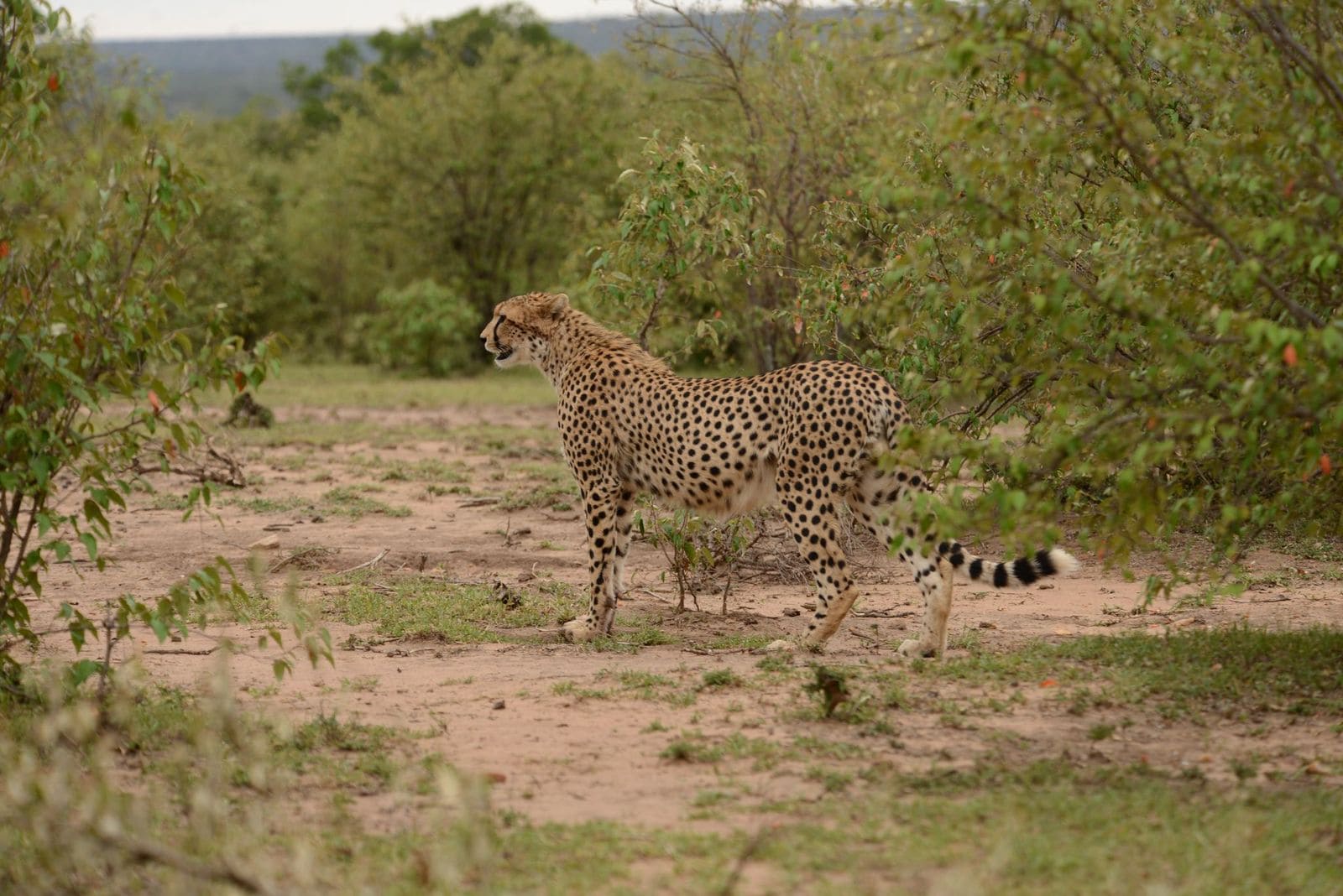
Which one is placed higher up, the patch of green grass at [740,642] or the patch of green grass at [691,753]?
the patch of green grass at [691,753]

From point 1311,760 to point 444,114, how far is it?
61.8ft

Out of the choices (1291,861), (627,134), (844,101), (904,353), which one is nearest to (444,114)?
(627,134)

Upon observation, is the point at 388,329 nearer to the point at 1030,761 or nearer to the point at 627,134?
the point at 627,134

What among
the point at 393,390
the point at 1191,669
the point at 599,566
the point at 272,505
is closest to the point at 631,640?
the point at 599,566

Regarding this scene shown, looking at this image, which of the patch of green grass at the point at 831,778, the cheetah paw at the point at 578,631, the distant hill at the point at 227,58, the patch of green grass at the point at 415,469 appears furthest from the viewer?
the distant hill at the point at 227,58

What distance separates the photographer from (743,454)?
22.6 ft

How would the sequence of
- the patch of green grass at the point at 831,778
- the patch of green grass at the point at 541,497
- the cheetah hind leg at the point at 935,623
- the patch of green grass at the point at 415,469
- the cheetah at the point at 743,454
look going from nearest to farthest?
the patch of green grass at the point at 831,778, the cheetah hind leg at the point at 935,623, the cheetah at the point at 743,454, the patch of green grass at the point at 541,497, the patch of green grass at the point at 415,469

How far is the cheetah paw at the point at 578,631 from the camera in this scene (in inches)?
275

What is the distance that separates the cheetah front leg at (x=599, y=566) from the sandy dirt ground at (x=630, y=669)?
17cm

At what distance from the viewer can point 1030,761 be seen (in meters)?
5.01

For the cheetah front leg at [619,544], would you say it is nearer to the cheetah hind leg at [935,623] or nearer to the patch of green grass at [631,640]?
the patch of green grass at [631,640]

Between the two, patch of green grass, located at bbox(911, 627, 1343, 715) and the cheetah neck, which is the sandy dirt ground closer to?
patch of green grass, located at bbox(911, 627, 1343, 715)

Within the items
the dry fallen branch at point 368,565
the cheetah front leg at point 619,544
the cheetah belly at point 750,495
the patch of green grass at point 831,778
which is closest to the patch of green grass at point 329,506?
the dry fallen branch at point 368,565

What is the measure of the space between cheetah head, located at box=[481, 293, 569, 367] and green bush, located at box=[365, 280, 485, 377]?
13848mm
